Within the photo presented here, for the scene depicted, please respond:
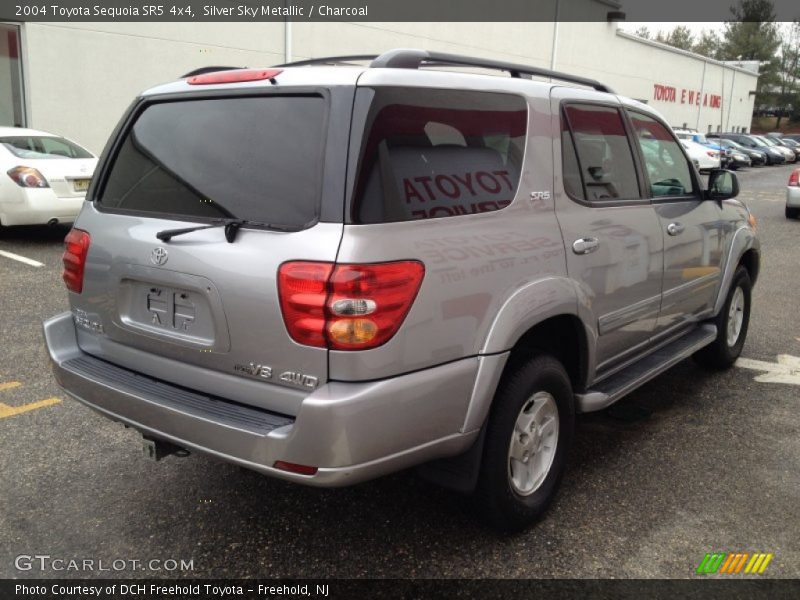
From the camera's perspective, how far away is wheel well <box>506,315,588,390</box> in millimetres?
2955

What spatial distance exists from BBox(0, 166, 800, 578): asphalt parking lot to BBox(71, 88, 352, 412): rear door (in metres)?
0.73

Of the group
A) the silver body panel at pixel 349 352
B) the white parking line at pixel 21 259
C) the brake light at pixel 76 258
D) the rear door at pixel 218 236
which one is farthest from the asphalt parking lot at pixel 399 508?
the white parking line at pixel 21 259

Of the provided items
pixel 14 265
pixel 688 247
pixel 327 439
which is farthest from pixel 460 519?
pixel 14 265

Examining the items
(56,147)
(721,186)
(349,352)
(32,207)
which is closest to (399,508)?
(349,352)

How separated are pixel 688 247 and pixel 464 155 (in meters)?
2.05

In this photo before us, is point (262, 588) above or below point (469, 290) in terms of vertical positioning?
below

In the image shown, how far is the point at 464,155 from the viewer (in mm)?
2713

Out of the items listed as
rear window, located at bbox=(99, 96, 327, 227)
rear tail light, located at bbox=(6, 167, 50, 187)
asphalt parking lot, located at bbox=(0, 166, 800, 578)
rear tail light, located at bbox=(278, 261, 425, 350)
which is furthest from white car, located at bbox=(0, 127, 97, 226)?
rear tail light, located at bbox=(278, 261, 425, 350)

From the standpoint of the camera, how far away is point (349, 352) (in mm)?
2295

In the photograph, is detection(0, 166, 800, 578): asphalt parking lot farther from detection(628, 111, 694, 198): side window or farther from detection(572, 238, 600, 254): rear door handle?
detection(628, 111, 694, 198): side window

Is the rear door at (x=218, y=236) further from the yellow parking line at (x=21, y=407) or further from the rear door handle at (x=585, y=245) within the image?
the yellow parking line at (x=21, y=407)

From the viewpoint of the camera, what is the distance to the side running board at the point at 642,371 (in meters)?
3.38

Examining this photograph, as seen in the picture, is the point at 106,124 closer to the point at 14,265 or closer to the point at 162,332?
the point at 14,265

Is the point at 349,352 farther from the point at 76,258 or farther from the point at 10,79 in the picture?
the point at 10,79
